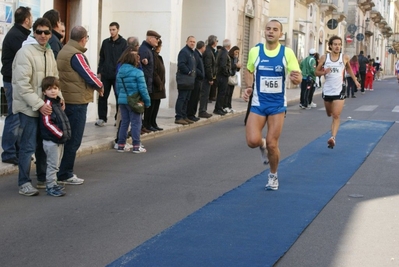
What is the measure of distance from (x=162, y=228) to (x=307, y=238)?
51.5 inches

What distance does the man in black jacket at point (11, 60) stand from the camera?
9.66 m

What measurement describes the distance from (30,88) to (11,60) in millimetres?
2033

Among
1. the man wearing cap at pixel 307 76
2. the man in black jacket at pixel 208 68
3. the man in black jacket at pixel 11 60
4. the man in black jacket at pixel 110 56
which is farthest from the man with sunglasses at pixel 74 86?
the man wearing cap at pixel 307 76

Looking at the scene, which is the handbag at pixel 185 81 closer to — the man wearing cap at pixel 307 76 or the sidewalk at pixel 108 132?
the sidewalk at pixel 108 132

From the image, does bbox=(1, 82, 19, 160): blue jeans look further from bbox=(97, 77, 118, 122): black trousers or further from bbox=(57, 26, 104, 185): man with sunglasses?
bbox=(97, 77, 118, 122): black trousers

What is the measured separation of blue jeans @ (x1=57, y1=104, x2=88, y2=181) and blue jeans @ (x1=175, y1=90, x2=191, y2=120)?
6.98m

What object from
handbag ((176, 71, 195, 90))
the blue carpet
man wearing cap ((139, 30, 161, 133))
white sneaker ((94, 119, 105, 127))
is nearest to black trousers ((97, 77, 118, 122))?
white sneaker ((94, 119, 105, 127))

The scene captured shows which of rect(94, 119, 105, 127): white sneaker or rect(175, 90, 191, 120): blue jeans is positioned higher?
rect(175, 90, 191, 120): blue jeans

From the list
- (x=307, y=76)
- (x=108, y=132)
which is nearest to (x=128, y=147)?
(x=108, y=132)

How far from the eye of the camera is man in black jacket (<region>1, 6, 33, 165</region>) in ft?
31.7

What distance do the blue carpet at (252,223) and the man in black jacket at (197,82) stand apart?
5.75 metres

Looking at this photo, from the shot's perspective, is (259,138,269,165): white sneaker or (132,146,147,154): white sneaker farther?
(132,146,147,154): white sneaker

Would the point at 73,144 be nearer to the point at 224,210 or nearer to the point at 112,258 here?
the point at 224,210

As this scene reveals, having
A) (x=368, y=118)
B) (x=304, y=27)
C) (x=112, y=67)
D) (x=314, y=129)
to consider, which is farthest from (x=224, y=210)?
(x=304, y=27)
